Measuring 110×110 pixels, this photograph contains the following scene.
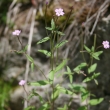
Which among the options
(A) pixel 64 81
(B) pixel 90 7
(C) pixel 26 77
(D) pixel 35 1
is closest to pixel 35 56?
(C) pixel 26 77

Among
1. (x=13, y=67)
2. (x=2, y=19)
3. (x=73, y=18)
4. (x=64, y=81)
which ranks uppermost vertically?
(x=2, y=19)

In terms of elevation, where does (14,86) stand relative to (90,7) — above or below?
below

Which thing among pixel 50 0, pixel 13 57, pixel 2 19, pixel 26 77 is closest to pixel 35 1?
pixel 50 0

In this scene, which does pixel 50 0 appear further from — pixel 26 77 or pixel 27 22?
pixel 26 77

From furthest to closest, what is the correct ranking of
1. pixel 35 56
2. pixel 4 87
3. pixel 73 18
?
pixel 4 87
pixel 35 56
pixel 73 18

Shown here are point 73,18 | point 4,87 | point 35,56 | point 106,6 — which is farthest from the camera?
point 4,87

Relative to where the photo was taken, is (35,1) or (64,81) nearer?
(64,81)
